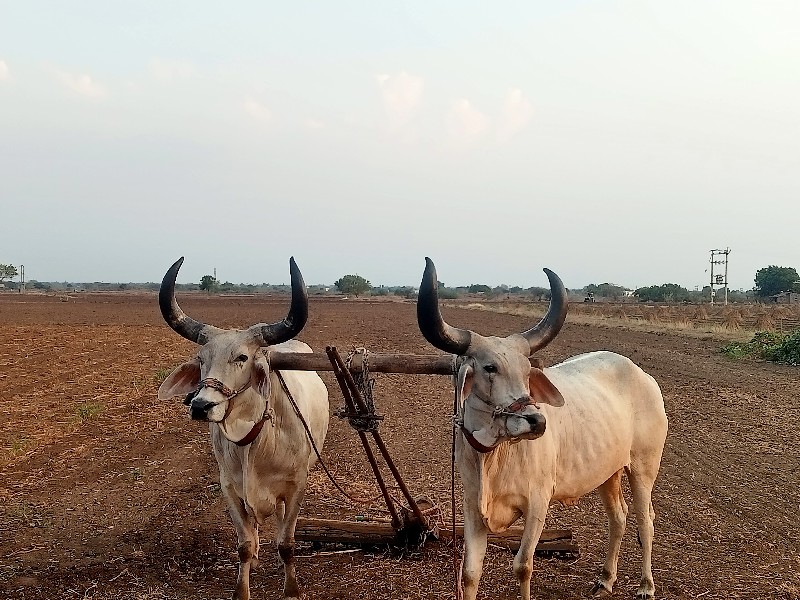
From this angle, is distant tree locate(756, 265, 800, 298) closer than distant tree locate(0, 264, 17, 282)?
Yes

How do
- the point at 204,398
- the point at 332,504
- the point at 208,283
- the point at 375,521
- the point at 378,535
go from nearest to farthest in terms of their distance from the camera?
1. the point at 204,398
2. the point at 378,535
3. the point at 375,521
4. the point at 332,504
5. the point at 208,283

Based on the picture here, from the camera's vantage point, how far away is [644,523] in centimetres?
592

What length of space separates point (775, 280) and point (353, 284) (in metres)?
79.6

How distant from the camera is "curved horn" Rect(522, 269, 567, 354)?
4805 millimetres

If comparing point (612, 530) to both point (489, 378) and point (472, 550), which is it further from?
point (489, 378)

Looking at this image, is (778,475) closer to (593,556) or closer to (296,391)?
(593,556)

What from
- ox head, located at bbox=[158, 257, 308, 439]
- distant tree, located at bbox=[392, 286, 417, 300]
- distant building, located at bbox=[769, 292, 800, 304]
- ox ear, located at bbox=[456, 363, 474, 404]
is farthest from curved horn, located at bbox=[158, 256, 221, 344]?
distant tree, located at bbox=[392, 286, 417, 300]

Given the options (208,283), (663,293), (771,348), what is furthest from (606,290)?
(771,348)

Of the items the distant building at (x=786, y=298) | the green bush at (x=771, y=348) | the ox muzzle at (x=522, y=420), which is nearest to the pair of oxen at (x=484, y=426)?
the ox muzzle at (x=522, y=420)

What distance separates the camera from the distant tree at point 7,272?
138 meters

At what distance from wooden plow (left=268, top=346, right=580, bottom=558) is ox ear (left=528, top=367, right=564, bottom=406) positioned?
0.98 metres

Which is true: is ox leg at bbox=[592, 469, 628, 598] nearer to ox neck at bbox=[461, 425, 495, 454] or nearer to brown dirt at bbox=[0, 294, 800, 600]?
brown dirt at bbox=[0, 294, 800, 600]

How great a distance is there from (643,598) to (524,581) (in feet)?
5.25

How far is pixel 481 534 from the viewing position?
4.82 metres
